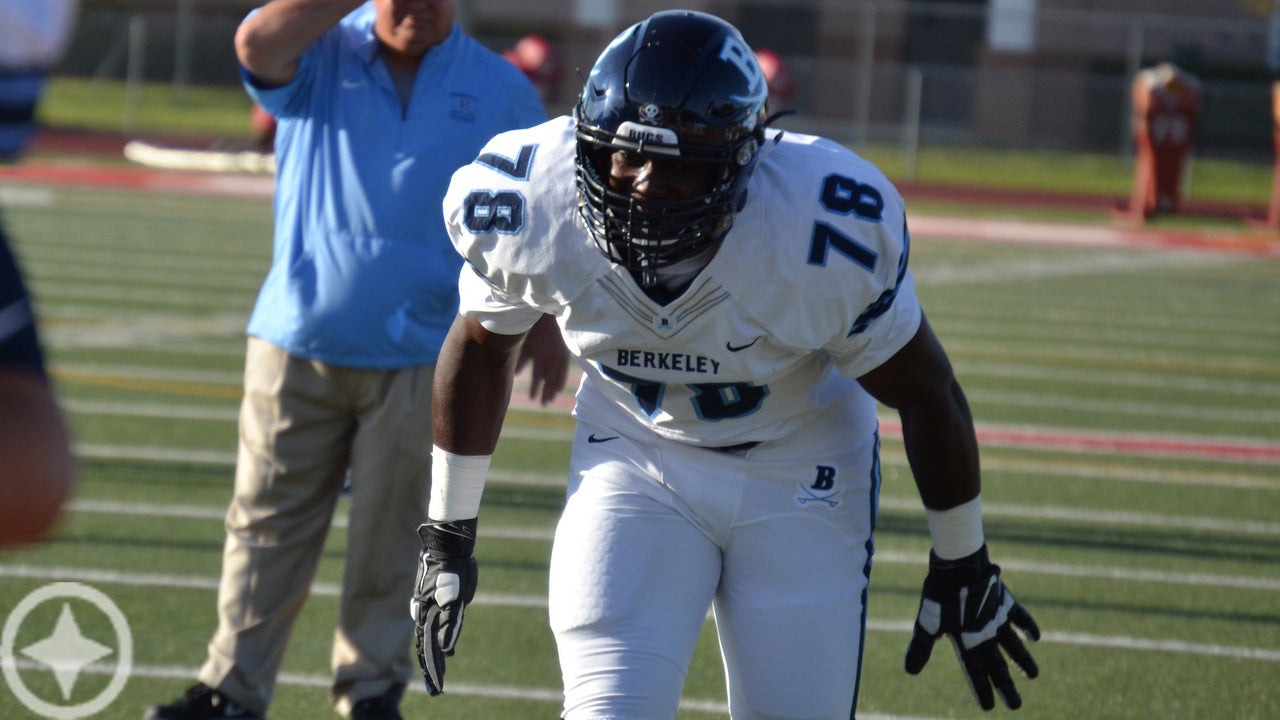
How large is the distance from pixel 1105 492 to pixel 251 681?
13.4 ft

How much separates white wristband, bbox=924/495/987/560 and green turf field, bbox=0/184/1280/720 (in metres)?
1.44

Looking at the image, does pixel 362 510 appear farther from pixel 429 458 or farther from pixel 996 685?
pixel 996 685

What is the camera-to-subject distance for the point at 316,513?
403cm

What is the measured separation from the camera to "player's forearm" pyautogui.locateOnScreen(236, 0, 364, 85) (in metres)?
3.86

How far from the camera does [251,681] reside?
3.93 m

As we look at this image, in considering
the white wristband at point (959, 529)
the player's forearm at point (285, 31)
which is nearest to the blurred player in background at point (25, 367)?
the white wristband at point (959, 529)

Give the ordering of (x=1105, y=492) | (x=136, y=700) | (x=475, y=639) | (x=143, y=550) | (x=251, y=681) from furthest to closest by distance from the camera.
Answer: (x=1105, y=492)
(x=143, y=550)
(x=475, y=639)
(x=136, y=700)
(x=251, y=681)

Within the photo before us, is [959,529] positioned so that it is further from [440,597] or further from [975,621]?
[440,597]

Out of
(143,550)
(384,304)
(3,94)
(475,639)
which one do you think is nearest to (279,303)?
(384,304)

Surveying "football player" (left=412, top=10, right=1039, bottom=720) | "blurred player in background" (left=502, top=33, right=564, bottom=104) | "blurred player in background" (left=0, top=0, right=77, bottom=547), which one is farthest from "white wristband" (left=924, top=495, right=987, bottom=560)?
"blurred player in background" (left=502, top=33, right=564, bottom=104)

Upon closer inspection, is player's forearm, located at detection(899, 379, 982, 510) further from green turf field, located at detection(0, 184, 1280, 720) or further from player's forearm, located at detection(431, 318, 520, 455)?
green turf field, located at detection(0, 184, 1280, 720)

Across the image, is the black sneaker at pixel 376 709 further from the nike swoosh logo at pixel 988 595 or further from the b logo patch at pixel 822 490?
the nike swoosh logo at pixel 988 595

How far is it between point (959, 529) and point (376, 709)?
1628 millimetres

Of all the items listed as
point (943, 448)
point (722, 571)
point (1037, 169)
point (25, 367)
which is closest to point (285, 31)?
point (722, 571)
